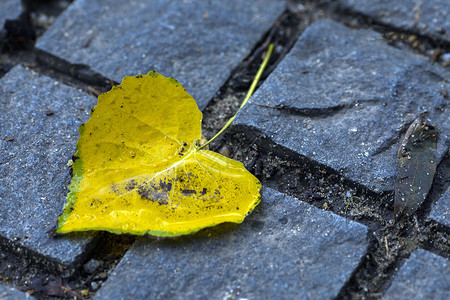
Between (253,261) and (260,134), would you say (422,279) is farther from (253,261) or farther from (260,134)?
(260,134)

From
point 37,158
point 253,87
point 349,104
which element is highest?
point 349,104

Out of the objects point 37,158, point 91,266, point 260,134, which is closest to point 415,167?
point 260,134

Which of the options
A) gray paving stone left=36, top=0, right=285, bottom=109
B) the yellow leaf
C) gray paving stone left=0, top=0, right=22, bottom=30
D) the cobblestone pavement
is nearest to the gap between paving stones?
the cobblestone pavement

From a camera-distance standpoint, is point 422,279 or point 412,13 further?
point 412,13

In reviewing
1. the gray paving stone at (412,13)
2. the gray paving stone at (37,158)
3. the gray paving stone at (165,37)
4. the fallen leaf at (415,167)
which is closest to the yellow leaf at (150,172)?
the gray paving stone at (37,158)

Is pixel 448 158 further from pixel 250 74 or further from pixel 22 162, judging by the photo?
pixel 22 162

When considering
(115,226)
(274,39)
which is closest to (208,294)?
(115,226)

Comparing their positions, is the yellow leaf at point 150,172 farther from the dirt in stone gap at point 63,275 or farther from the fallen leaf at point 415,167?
the fallen leaf at point 415,167
